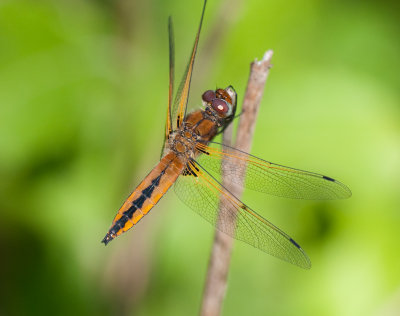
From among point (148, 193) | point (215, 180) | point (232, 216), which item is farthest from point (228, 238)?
point (148, 193)

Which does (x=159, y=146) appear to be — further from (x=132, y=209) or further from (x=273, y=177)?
(x=273, y=177)

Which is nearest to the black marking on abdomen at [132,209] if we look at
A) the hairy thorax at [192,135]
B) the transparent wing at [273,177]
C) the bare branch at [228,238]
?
the hairy thorax at [192,135]

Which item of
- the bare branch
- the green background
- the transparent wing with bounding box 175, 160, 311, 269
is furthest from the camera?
the green background

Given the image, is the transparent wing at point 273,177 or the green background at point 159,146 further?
the green background at point 159,146

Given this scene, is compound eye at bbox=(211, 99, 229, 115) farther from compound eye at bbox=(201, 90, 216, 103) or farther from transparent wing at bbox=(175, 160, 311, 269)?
transparent wing at bbox=(175, 160, 311, 269)

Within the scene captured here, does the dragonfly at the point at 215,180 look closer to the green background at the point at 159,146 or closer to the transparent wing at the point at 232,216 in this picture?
the transparent wing at the point at 232,216

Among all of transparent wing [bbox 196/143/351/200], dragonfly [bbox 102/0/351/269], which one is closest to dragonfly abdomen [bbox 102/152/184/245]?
dragonfly [bbox 102/0/351/269]
